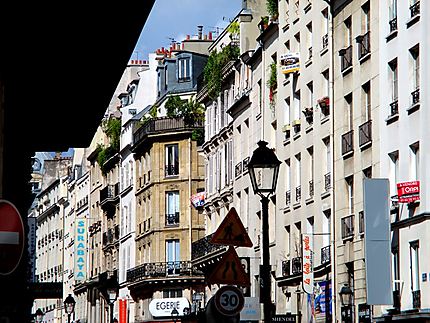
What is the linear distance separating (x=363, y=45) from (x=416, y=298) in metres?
9.41

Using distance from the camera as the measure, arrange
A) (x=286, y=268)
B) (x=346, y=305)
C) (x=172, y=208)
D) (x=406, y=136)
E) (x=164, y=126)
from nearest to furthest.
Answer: (x=406, y=136) < (x=346, y=305) < (x=286, y=268) < (x=172, y=208) < (x=164, y=126)

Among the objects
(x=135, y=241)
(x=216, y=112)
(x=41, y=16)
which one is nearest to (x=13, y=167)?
(x=41, y=16)

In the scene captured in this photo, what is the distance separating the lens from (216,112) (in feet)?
224

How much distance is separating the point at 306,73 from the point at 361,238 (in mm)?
9713

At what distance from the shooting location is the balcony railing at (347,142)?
42.9 metres

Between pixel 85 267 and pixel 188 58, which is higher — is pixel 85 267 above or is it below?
below

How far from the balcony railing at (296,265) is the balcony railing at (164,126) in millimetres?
30550

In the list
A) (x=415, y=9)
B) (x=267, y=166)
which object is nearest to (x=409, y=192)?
(x=415, y=9)

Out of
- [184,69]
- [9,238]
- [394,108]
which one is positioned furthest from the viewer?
[184,69]

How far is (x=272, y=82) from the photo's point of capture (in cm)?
5450

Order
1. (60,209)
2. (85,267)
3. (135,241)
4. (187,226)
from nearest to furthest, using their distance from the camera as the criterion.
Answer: (187,226), (135,241), (85,267), (60,209)

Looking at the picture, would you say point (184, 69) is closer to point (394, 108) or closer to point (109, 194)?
point (109, 194)

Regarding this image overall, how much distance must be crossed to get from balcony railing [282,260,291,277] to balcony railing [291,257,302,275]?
561mm

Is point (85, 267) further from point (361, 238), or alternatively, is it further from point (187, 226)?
point (361, 238)
